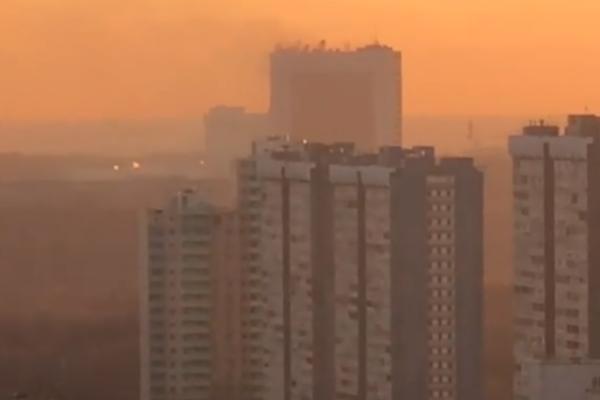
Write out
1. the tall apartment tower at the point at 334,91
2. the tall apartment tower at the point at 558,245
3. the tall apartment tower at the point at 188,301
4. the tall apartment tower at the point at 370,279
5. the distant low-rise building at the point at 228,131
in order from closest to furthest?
the tall apartment tower at the point at 558,245 → the tall apartment tower at the point at 370,279 → the tall apartment tower at the point at 188,301 → the distant low-rise building at the point at 228,131 → the tall apartment tower at the point at 334,91

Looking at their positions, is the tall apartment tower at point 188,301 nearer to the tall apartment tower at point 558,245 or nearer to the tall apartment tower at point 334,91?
the tall apartment tower at point 558,245

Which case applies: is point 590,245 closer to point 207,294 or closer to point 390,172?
point 390,172

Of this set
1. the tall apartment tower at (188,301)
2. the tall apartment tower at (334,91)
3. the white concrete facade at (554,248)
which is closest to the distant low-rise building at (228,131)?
the tall apartment tower at (334,91)

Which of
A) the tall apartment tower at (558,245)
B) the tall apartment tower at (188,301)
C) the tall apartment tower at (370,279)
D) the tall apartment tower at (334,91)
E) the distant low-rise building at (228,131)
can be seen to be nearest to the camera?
the tall apartment tower at (558,245)

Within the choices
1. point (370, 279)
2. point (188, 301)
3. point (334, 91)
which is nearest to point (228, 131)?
point (334, 91)

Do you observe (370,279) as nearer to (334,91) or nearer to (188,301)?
(188,301)

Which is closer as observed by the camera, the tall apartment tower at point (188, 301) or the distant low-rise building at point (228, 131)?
the tall apartment tower at point (188, 301)

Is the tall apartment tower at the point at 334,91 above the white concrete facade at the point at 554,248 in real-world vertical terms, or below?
above
